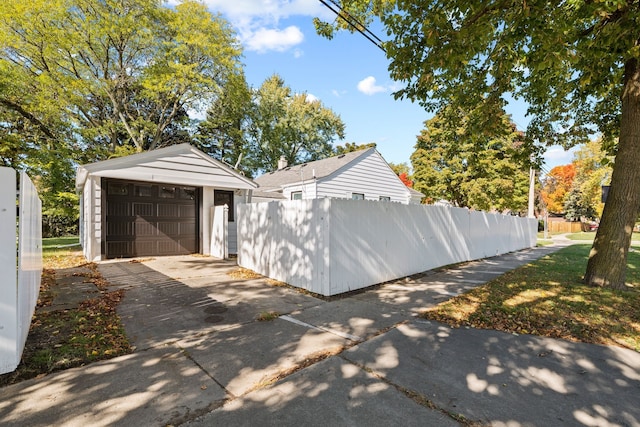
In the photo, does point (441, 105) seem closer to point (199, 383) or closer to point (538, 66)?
point (538, 66)

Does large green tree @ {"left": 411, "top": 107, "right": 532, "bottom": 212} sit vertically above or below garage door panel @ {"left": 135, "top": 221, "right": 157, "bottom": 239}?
→ above

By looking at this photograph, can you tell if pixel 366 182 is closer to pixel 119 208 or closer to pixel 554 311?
pixel 119 208

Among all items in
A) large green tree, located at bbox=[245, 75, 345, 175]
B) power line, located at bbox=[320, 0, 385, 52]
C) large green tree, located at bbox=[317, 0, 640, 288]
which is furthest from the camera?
large green tree, located at bbox=[245, 75, 345, 175]

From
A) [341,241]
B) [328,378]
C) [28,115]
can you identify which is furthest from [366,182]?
[28,115]

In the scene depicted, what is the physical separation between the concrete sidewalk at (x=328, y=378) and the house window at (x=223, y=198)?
21.8 ft

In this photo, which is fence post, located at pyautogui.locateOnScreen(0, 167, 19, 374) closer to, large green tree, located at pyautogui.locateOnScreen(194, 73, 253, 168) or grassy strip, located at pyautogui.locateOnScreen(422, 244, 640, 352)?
grassy strip, located at pyautogui.locateOnScreen(422, 244, 640, 352)

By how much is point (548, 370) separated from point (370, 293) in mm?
3129

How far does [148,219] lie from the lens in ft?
31.2

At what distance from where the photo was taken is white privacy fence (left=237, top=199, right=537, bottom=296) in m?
5.47

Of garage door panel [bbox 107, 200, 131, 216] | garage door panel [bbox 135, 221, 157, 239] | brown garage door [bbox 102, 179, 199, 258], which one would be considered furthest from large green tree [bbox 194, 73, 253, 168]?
garage door panel [bbox 107, 200, 131, 216]

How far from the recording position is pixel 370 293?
5.75 metres

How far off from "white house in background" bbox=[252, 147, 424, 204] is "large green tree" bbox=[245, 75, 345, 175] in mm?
12140

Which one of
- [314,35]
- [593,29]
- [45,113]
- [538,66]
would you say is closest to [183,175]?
[314,35]

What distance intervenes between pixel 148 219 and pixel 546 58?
10.5 metres
